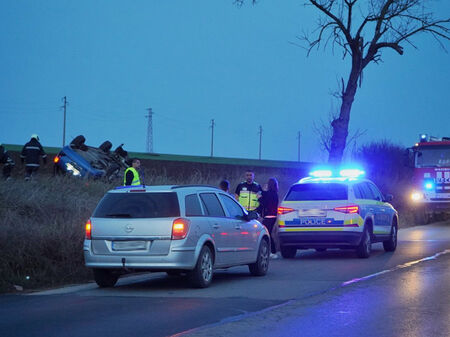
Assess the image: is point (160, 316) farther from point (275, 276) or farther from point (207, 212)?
point (275, 276)

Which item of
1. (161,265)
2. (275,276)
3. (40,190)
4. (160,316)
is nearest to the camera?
(160,316)

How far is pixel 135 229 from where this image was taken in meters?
12.6

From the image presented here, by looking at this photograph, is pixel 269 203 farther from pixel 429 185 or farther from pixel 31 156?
pixel 429 185

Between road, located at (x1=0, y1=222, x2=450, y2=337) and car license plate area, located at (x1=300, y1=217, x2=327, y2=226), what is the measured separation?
2.14 metres

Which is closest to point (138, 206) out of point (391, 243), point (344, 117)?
point (391, 243)

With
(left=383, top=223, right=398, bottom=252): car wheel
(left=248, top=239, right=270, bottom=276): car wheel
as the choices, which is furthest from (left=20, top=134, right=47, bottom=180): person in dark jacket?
(left=248, top=239, right=270, bottom=276): car wheel

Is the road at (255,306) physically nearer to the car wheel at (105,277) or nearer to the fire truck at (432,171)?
the car wheel at (105,277)

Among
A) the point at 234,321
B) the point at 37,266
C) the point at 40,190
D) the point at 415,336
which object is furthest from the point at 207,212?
the point at 40,190

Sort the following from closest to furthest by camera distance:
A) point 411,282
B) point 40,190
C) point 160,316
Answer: point 160,316, point 411,282, point 40,190

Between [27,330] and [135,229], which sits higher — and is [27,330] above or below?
below

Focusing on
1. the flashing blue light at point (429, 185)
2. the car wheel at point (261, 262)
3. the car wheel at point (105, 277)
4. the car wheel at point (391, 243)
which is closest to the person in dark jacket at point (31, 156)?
the car wheel at point (391, 243)

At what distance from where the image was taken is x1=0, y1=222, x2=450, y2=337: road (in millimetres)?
8898

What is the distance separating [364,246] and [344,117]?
14275 millimetres

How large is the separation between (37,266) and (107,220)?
198cm
